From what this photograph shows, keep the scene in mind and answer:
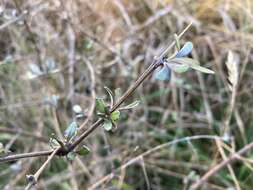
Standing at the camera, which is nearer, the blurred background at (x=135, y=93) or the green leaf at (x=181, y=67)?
the green leaf at (x=181, y=67)

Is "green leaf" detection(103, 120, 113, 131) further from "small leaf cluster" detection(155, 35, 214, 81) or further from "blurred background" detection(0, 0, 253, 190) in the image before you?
"blurred background" detection(0, 0, 253, 190)

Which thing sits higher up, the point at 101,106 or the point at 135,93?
the point at 101,106

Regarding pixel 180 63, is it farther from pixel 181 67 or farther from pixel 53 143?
pixel 53 143

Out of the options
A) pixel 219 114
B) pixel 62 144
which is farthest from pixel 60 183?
pixel 62 144

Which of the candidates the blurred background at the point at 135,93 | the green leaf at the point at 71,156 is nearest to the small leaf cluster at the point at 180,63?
the green leaf at the point at 71,156

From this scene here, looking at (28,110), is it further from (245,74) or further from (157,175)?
(245,74)

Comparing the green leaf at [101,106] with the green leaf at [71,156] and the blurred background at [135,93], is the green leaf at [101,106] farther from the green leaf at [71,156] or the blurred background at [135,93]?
the blurred background at [135,93]

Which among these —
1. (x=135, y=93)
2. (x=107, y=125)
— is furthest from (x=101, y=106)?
(x=135, y=93)

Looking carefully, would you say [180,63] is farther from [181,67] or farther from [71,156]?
[71,156]

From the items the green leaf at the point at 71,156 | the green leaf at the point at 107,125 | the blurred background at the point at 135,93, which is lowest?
the blurred background at the point at 135,93

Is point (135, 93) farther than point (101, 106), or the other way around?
point (135, 93)
